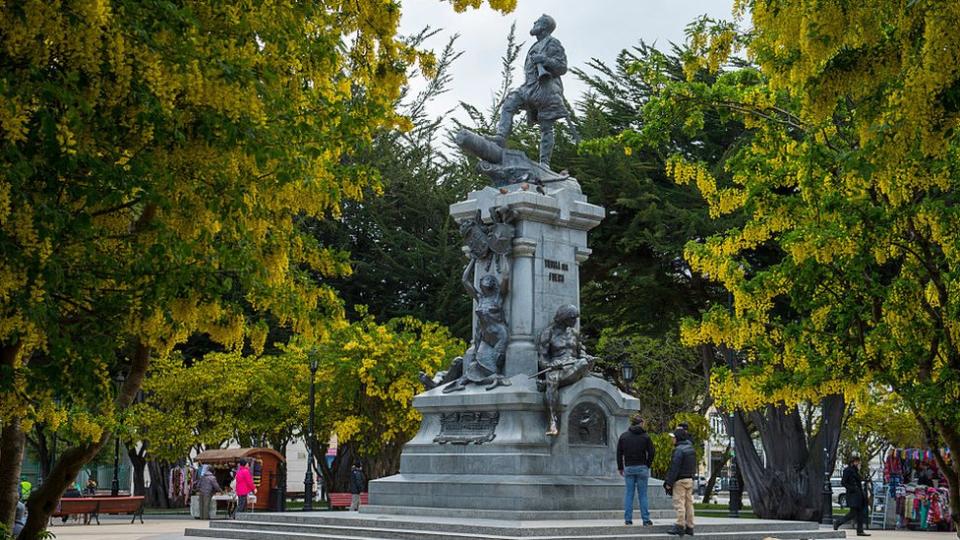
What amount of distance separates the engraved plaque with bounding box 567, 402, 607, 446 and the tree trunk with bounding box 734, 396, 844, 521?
34.7 ft

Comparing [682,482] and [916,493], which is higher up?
[682,482]

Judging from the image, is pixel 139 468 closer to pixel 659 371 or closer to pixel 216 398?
pixel 216 398

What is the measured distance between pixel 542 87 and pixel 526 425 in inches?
239

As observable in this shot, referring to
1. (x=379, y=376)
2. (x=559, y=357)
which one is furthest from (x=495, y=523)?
(x=379, y=376)

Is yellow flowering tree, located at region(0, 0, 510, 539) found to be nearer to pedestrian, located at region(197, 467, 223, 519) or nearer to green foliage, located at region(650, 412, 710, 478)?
pedestrian, located at region(197, 467, 223, 519)

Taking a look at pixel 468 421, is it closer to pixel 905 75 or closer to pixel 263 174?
pixel 263 174

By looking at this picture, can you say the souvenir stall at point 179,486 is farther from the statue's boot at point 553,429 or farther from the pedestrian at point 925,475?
the statue's boot at point 553,429

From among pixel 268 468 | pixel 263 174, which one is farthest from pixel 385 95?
pixel 268 468

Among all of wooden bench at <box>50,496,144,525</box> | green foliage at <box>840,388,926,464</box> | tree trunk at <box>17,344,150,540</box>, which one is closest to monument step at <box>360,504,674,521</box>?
tree trunk at <box>17,344,150,540</box>

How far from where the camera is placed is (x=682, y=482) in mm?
16094

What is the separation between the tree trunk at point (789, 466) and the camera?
28438mm

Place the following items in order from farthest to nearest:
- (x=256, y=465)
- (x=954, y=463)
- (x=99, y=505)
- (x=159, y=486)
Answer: (x=159, y=486) → (x=256, y=465) → (x=99, y=505) → (x=954, y=463)

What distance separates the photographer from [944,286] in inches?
516

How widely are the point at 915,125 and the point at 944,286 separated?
4.52 m
